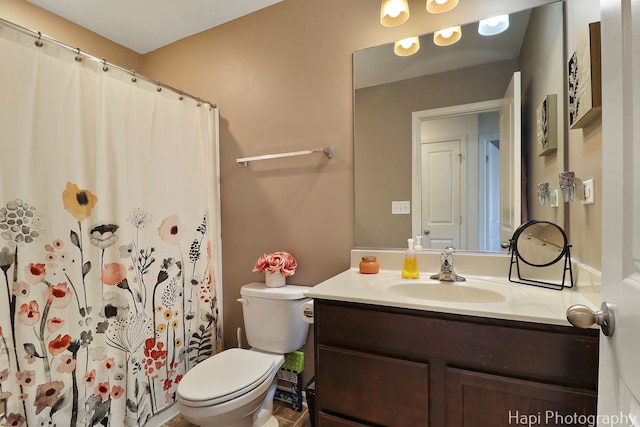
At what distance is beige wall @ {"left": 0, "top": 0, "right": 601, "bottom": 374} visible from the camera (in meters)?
1.74

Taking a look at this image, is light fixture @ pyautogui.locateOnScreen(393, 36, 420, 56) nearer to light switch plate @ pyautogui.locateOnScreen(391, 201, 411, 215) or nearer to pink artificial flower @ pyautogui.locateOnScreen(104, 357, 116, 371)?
light switch plate @ pyautogui.locateOnScreen(391, 201, 411, 215)

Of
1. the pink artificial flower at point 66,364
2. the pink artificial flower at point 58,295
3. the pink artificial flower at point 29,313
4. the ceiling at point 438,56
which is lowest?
the pink artificial flower at point 66,364

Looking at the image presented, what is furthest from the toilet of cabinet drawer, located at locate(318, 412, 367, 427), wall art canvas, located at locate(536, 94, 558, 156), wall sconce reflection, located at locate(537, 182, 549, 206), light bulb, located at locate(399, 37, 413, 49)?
light bulb, located at locate(399, 37, 413, 49)

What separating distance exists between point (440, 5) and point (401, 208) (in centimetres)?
97

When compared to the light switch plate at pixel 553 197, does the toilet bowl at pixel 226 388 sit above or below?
below

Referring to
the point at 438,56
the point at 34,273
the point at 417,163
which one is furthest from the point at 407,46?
the point at 34,273

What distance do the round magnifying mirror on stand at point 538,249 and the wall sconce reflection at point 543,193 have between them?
0.10m

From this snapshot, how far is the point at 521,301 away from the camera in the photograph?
3.48ft

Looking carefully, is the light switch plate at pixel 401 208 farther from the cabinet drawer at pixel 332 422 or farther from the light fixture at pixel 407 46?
the cabinet drawer at pixel 332 422

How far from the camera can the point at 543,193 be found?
4.39 ft

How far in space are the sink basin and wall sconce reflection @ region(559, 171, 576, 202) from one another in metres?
0.46

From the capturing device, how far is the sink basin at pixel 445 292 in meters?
1.27

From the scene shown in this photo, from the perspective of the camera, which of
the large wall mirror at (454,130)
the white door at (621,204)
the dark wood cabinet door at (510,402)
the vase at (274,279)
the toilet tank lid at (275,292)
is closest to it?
the white door at (621,204)

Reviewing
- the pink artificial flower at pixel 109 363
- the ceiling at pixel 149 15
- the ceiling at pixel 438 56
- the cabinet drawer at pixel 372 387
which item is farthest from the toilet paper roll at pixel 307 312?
the ceiling at pixel 149 15
